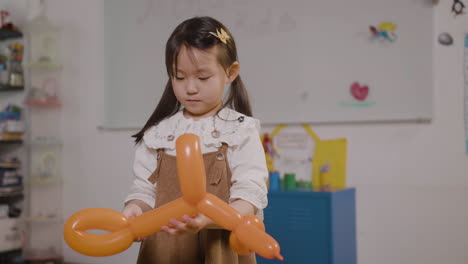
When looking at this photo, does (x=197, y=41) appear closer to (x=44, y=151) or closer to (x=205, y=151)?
(x=205, y=151)

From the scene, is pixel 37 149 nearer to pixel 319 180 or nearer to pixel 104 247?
pixel 319 180

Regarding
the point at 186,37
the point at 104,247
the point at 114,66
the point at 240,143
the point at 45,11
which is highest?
the point at 45,11

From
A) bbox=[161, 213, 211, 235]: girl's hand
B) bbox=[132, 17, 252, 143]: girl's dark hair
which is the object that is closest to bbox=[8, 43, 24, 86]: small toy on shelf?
bbox=[132, 17, 252, 143]: girl's dark hair

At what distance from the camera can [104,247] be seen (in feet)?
2.83

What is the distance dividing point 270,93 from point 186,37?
59.8 inches

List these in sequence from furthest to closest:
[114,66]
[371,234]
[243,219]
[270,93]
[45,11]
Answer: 1. [45,11]
2. [114,66]
3. [270,93]
4. [371,234]
5. [243,219]

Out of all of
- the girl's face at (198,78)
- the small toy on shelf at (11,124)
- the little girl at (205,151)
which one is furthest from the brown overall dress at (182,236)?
the small toy on shelf at (11,124)

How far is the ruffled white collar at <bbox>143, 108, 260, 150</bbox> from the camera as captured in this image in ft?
3.29

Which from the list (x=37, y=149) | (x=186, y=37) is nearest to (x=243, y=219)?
(x=186, y=37)

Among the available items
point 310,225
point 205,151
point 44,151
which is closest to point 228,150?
point 205,151

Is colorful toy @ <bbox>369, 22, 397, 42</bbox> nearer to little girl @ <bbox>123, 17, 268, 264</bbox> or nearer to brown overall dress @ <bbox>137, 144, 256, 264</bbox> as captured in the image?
little girl @ <bbox>123, 17, 268, 264</bbox>

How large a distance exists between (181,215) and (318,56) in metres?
1.68

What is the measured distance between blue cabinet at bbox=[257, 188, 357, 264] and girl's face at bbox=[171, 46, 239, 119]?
3.65ft

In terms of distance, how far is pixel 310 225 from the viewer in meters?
2.03
